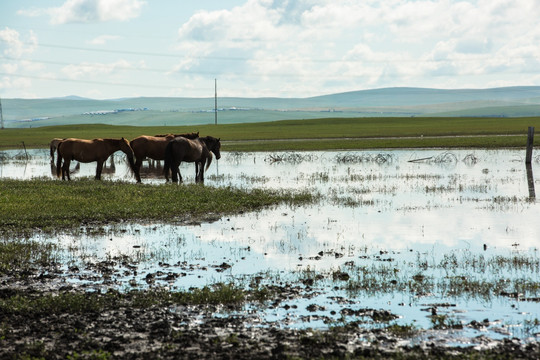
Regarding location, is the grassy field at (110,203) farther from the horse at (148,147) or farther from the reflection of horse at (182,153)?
the horse at (148,147)

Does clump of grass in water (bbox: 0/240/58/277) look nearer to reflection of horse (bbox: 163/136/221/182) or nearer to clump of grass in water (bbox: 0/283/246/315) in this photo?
clump of grass in water (bbox: 0/283/246/315)

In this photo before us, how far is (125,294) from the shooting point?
10648 millimetres

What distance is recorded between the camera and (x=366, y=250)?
14.6m

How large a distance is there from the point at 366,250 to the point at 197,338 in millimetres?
6688

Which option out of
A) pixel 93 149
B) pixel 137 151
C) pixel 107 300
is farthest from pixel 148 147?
pixel 107 300

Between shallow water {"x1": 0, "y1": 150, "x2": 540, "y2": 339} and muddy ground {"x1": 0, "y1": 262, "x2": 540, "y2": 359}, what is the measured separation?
0.44 meters

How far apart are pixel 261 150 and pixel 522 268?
4726 centimetres

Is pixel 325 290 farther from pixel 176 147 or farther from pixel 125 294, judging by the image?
pixel 176 147

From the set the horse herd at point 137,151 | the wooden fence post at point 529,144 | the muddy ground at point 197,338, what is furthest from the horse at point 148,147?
the muddy ground at point 197,338

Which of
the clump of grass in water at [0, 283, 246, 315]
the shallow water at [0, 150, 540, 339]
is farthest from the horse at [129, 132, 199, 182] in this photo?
the clump of grass in water at [0, 283, 246, 315]

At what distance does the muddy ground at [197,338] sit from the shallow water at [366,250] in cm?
44

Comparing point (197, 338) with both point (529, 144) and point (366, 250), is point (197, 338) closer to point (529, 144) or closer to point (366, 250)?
point (366, 250)

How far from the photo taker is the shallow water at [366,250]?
10.1 m

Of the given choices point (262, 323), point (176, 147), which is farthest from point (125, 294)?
point (176, 147)
